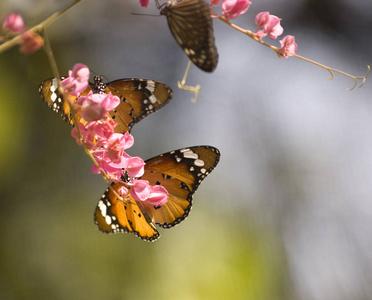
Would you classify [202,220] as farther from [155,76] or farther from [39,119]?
[39,119]

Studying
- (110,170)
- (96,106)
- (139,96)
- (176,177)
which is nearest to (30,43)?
(96,106)

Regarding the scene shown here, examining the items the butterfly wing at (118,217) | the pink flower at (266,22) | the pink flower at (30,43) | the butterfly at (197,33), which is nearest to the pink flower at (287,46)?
the pink flower at (266,22)

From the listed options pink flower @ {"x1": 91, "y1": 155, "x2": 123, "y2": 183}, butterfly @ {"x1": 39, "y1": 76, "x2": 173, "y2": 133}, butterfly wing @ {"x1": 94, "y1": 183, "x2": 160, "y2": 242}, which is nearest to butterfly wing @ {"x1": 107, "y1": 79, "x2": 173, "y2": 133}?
butterfly @ {"x1": 39, "y1": 76, "x2": 173, "y2": 133}

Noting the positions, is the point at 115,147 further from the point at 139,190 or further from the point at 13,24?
the point at 13,24

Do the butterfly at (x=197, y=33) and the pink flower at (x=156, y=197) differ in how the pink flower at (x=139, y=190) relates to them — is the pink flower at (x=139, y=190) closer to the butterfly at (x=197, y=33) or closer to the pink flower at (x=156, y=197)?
the pink flower at (x=156, y=197)

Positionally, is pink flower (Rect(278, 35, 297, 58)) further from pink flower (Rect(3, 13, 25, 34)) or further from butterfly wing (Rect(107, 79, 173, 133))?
pink flower (Rect(3, 13, 25, 34))

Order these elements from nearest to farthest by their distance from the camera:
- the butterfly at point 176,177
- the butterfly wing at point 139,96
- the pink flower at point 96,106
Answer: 1. the pink flower at point 96,106
2. the butterfly wing at point 139,96
3. the butterfly at point 176,177
